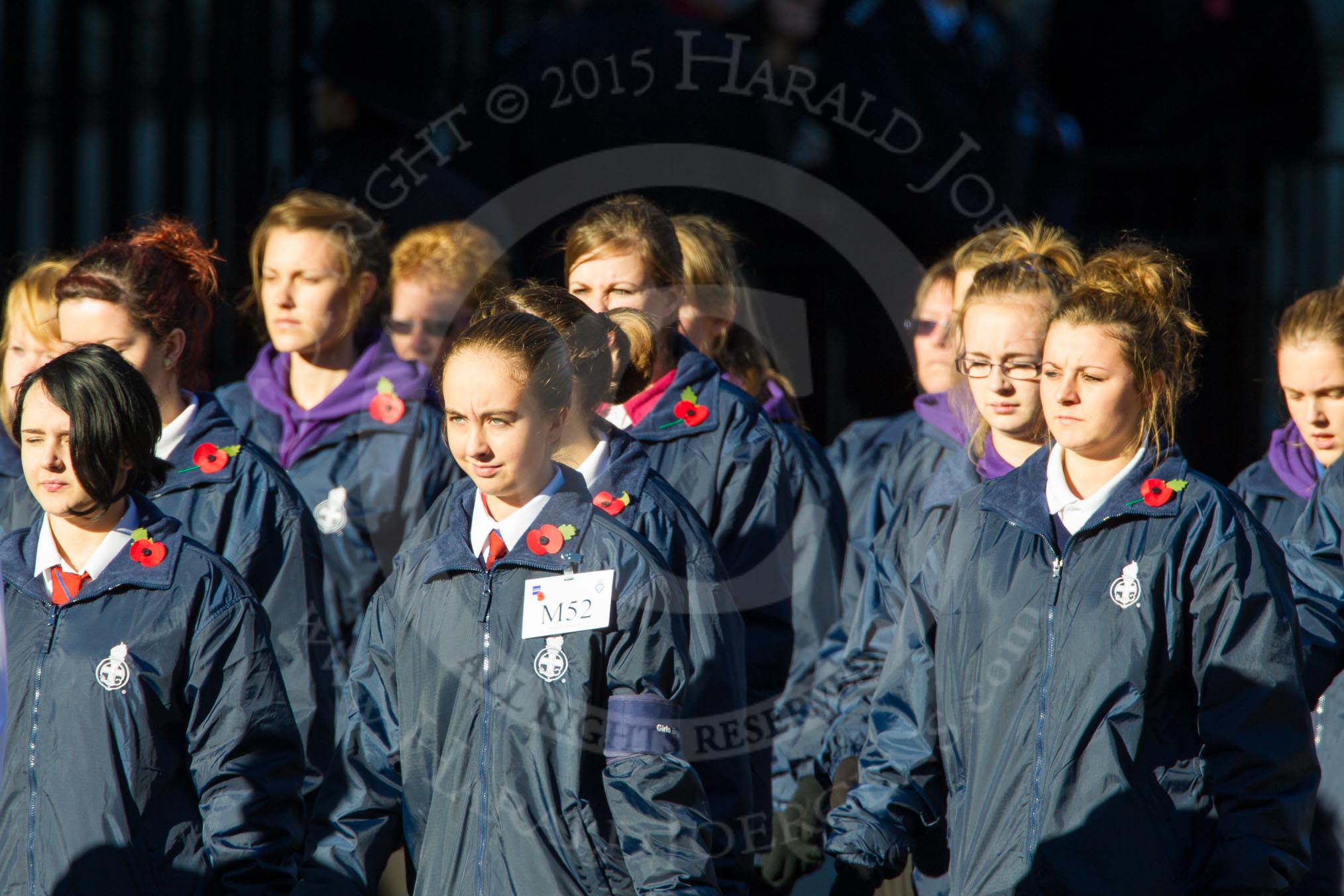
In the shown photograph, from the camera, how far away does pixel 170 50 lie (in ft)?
18.7

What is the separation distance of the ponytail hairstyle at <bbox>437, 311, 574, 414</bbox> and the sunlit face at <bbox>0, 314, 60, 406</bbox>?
1414 mm

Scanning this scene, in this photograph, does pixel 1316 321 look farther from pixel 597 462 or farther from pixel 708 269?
pixel 597 462

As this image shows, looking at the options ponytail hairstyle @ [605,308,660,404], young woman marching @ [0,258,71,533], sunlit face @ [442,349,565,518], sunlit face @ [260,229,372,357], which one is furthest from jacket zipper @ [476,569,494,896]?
sunlit face @ [260,229,372,357]

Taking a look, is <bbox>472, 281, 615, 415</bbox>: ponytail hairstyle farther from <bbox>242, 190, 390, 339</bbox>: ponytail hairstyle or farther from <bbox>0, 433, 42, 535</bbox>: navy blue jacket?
<bbox>242, 190, 390, 339</bbox>: ponytail hairstyle

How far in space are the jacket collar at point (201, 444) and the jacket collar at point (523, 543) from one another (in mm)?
810

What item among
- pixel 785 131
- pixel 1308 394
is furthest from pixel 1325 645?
pixel 785 131

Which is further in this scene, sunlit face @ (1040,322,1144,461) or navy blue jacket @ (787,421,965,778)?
navy blue jacket @ (787,421,965,778)

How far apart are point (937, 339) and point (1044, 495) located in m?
1.52

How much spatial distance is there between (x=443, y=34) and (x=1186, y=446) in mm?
3115

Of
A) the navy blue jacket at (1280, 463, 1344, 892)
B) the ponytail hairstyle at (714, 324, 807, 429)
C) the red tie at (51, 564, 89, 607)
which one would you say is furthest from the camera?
the ponytail hairstyle at (714, 324, 807, 429)

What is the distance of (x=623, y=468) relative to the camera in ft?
10.1

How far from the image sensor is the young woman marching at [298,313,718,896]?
260 centimetres

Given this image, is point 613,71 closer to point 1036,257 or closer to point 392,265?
point 392,265

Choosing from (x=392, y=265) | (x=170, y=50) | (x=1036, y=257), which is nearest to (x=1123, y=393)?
(x=1036, y=257)
